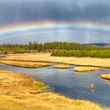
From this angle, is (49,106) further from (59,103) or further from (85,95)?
(85,95)

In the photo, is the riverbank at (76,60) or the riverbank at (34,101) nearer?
the riverbank at (34,101)

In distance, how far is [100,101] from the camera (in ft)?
138

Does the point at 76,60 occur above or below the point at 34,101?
below

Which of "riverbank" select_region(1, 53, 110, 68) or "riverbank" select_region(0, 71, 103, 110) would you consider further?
"riverbank" select_region(1, 53, 110, 68)

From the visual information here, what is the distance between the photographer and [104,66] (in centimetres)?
10012

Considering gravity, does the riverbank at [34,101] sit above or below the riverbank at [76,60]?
above

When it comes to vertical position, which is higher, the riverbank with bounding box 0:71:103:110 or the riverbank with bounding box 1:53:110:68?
the riverbank with bounding box 0:71:103:110

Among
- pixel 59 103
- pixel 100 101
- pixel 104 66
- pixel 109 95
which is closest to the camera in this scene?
pixel 59 103

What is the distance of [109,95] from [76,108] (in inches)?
462

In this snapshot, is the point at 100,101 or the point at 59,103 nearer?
the point at 59,103

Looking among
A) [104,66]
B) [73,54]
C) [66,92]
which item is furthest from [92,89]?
[73,54]

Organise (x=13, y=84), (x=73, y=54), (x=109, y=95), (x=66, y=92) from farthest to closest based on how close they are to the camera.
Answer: (x=73, y=54), (x=13, y=84), (x=66, y=92), (x=109, y=95)

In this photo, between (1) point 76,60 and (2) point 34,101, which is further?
(1) point 76,60

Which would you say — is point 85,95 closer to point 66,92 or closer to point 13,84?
point 66,92
